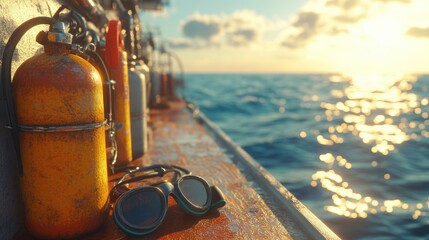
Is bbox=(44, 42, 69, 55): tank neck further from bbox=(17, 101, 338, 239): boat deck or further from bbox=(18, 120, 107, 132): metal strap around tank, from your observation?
bbox=(17, 101, 338, 239): boat deck

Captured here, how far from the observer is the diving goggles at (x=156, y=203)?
7.14 feet

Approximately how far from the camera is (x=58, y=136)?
1.96 meters

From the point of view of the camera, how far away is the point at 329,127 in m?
14.9

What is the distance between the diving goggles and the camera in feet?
7.14

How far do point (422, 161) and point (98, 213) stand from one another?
9.28 meters

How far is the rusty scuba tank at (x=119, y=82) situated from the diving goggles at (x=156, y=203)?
3.82 ft

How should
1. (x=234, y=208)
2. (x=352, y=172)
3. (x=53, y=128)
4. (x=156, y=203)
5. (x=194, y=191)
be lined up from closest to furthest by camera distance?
(x=53, y=128) → (x=156, y=203) → (x=194, y=191) → (x=234, y=208) → (x=352, y=172)

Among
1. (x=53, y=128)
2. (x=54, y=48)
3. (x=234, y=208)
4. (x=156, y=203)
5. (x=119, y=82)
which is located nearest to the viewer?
(x=53, y=128)

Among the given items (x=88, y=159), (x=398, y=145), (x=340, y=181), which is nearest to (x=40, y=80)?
(x=88, y=159)

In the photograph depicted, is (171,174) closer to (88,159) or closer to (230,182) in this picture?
(230,182)

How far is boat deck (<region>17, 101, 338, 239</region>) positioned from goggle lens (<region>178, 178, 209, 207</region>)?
0.12m

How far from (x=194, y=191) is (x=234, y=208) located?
1.21ft

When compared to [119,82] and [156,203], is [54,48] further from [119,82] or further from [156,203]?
[119,82]

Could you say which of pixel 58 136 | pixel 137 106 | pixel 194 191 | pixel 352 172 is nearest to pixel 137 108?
pixel 137 106
